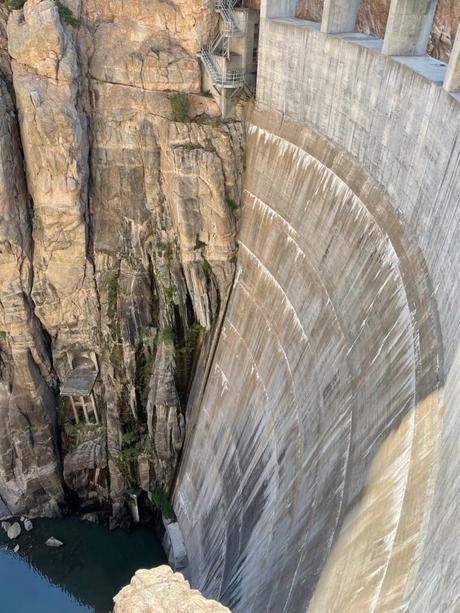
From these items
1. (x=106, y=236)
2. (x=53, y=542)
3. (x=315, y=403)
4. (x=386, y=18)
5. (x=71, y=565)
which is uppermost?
(x=386, y=18)

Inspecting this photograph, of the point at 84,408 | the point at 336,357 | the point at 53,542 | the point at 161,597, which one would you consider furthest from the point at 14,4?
the point at 53,542

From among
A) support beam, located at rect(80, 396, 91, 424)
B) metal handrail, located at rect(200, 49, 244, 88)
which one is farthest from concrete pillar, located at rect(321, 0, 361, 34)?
support beam, located at rect(80, 396, 91, 424)

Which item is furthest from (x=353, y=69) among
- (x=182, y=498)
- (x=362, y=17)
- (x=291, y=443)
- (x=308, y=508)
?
(x=182, y=498)

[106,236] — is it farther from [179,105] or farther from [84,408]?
[84,408]

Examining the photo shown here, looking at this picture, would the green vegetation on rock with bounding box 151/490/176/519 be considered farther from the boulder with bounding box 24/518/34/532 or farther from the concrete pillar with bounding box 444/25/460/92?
the concrete pillar with bounding box 444/25/460/92

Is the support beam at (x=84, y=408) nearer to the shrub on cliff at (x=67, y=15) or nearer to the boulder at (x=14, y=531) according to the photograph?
the boulder at (x=14, y=531)

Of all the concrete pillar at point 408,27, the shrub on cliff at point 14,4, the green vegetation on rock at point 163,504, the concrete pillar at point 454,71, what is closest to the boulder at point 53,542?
the green vegetation on rock at point 163,504

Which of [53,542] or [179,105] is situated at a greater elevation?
[179,105]
